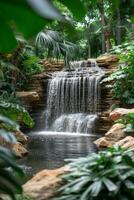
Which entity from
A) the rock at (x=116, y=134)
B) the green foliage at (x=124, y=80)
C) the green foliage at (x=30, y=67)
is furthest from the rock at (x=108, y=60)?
the rock at (x=116, y=134)

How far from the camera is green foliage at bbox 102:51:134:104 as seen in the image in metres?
12.9

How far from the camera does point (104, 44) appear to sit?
68.5 ft

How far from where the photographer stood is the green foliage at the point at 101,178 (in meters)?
3.42

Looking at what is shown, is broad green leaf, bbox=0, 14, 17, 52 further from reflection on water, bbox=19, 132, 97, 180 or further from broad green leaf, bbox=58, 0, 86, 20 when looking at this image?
reflection on water, bbox=19, 132, 97, 180

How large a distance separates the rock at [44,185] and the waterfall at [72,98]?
31.2 feet

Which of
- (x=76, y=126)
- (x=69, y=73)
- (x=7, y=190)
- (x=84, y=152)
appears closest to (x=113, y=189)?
(x=7, y=190)

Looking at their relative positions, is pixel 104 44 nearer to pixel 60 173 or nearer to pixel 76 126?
pixel 76 126

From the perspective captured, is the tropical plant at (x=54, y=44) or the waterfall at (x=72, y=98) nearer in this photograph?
the tropical plant at (x=54, y=44)

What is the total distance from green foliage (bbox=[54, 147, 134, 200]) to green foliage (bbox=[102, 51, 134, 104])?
9035mm

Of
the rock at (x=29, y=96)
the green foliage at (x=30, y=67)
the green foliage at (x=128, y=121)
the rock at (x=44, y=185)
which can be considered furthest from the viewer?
the green foliage at (x=30, y=67)

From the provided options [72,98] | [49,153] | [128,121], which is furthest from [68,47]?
[49,153]

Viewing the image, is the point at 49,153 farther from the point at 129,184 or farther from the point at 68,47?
the point at 129,184

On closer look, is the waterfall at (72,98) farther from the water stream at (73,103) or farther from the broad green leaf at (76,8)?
the broad green leaf at (76,8)

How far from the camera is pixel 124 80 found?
13.4 m
